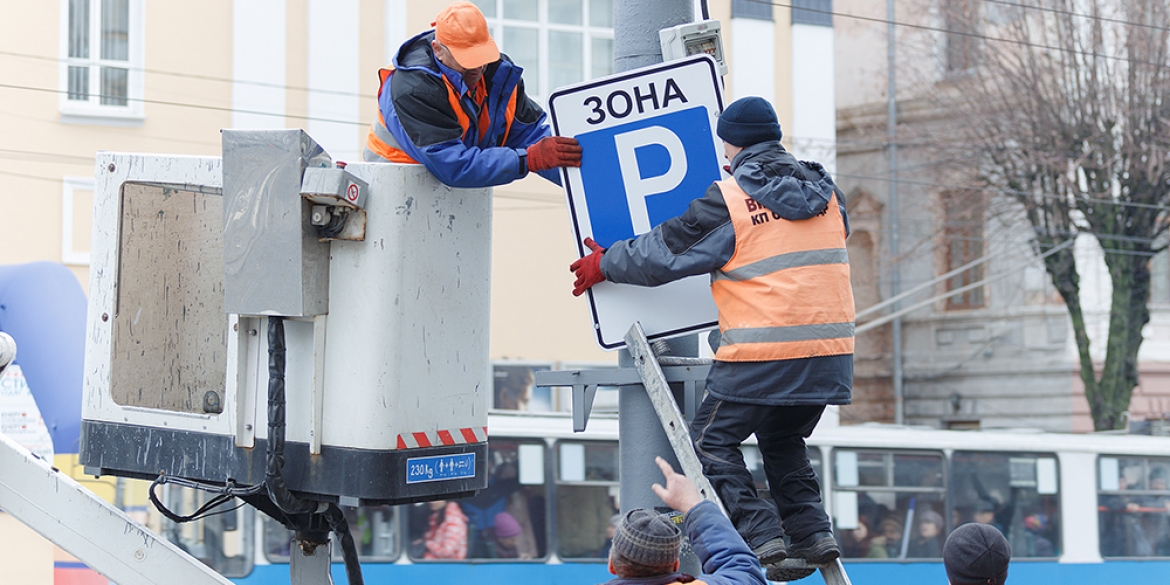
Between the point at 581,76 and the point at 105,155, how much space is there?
16059 millimetres

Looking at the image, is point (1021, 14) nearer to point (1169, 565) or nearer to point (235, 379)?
point (1169, 565)

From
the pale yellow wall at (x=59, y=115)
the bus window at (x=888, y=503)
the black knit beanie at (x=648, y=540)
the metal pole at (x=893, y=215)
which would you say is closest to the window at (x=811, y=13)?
the metal pole at (x=893, y=215)

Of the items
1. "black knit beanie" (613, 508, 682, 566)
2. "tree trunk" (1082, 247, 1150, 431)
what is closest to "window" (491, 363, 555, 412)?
"tree trunk" (1082, 247, 1150, 431)

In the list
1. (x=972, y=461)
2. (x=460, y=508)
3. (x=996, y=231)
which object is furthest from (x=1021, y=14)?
(x=460, y=508)

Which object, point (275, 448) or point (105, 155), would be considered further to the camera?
point (105, 155)

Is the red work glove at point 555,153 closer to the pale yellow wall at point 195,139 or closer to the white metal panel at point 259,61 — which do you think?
the pale yellow wall at point 195,139

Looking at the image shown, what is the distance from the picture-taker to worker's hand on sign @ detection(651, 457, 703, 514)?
3.61 meters

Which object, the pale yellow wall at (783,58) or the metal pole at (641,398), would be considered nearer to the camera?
the metal pole at (641,398)

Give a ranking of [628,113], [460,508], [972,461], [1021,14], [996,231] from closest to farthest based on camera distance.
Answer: [628,113]
[460,508]
[972,461]
[1021,14]
[996,231]

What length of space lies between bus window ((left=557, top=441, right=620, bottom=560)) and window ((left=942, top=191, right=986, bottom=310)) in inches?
481

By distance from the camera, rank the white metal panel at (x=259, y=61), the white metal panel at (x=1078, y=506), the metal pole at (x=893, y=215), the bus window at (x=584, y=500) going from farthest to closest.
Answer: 1. the metal pole at (x=893, y=215)
2. the white metal panel at (x=259, y=61)
3. the white metal panel at (x=1078, y=506)
4. the bus window at (x=584, y=500)

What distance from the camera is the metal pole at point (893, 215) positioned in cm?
2708

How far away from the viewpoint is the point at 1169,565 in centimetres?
1509

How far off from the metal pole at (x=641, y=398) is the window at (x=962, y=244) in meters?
20.2
